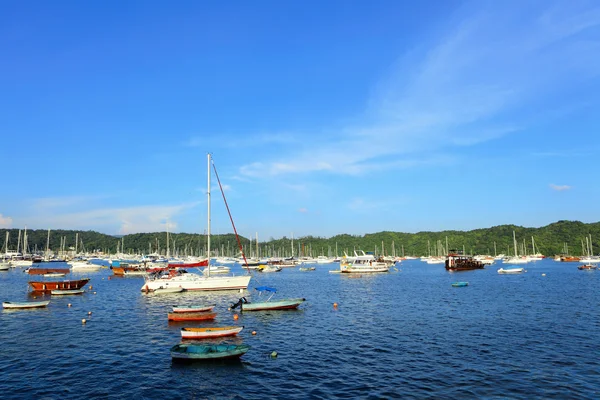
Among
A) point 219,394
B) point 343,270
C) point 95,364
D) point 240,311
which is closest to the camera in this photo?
point 219,394

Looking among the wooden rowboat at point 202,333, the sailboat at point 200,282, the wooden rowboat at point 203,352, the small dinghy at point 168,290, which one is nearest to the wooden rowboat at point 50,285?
the sailboat at point 200,282

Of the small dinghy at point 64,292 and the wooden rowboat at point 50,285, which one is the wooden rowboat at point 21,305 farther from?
the wooden rowboat at point 50,285

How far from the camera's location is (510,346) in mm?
30203

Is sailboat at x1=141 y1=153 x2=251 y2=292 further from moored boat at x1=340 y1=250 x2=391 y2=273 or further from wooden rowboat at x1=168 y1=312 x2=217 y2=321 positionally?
moored boat at x1=340 y1=250 x2=391 y2=273

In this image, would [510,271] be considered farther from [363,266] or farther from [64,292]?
[64,292]

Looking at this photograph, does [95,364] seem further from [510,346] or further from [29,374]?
[510,346]

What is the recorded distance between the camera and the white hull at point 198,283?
62.7m

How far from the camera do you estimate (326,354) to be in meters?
28.7

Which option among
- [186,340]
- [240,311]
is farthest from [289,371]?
[240,311]

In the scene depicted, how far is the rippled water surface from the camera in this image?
854 inches

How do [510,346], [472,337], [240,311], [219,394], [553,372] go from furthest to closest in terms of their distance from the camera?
[240,311] < [472,337] < [510,346] < [553,372] < [219,394]

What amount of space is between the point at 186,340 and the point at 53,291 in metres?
45.9

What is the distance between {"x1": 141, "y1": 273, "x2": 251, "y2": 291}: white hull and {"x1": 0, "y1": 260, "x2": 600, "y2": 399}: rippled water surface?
10787 mm

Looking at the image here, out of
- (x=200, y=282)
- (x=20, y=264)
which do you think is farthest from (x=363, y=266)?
(x=20, y=264)
